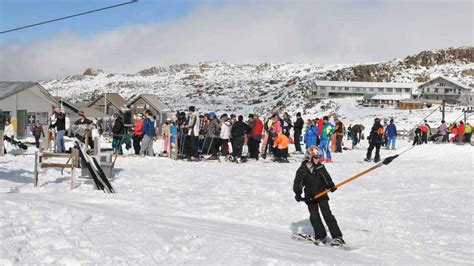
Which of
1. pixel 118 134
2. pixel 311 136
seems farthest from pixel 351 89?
pixel 118 134

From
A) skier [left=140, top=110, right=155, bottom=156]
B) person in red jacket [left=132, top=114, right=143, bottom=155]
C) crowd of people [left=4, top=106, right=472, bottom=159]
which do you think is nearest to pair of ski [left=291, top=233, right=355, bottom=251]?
crowd of people [left=4, top=106, right=472, bottom=159]

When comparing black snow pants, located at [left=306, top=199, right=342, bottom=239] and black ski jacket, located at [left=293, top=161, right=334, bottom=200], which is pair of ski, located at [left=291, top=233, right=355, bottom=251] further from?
black ski jacket, located at [left=293, top=161, right=334, bottom=200]

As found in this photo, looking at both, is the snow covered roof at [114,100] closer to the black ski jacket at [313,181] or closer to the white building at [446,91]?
the black ski jacket at [313,181]

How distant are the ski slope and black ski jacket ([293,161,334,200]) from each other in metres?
0.85

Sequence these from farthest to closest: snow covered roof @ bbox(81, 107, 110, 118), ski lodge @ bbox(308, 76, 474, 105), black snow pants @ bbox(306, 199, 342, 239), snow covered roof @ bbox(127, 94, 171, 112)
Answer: ski lodge @ bbox(308, 76, 474, 105) < snow covered roof @ bbox(81, 107, 110, 118) < snow covered roof @ bbox(127, 94, 171, 112) < black snow pants @ bbox(306, 199, 342, 239)

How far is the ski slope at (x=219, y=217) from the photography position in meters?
6.66

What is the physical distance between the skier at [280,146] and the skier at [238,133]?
1207mm

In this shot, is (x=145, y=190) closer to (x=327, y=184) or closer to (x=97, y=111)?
(x=327, y=184)

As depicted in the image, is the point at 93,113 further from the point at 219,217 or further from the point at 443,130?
the point at 219,217

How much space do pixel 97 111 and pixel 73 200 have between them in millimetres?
75545

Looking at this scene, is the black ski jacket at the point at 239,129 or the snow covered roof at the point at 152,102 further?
the snow covered roof at the point at 152,102

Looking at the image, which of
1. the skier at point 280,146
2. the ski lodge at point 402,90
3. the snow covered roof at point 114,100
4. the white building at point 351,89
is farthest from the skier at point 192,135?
the white building at point 351,89

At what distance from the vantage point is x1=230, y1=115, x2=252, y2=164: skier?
1912 cm

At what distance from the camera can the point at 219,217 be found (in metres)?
10.3
